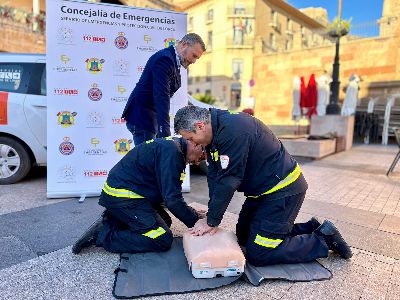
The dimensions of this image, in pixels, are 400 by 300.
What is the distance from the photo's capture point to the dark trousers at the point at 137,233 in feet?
8.89

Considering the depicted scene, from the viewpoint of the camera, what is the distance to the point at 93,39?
13.7 ft

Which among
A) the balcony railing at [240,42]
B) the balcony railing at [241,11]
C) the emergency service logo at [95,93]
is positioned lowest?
the emergency service logo at [95,93]

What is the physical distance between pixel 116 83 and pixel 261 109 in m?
18.3

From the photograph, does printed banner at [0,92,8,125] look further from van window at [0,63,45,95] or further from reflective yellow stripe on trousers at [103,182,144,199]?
reflective yellow stripe on trousers at [103,182,144,199]

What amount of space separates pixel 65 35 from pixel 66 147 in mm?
1362

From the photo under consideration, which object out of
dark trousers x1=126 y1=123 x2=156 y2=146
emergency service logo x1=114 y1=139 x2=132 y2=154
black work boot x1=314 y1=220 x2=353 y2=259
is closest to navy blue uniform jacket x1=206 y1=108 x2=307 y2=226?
black work boot x1=314 y1=220 x2=353 y2=259

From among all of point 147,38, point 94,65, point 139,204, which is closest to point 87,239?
point 139,204

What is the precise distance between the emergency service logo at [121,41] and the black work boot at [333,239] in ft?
10.2

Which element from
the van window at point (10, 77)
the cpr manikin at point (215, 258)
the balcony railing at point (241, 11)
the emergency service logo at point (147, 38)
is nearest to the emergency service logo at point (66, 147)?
the van window at point (10, 77)

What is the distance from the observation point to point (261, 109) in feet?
71.7

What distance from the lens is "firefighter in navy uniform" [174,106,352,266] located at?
2.32 meters

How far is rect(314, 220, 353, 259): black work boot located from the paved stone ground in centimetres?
8

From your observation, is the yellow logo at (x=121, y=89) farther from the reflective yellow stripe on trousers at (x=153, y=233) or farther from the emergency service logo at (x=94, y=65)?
the reflective yellow stripe on trousers at (x=153, y=233)

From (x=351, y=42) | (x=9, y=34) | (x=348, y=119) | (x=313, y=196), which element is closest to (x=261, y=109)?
(x=351, y=42)
